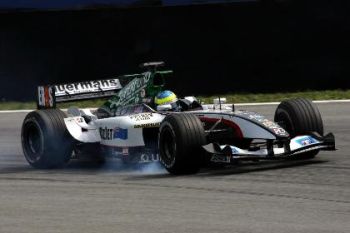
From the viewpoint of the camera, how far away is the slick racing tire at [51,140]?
11.1 metres

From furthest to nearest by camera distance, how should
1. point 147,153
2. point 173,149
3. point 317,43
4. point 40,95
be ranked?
point 317,43, point 40,95, point 147,153, point 173,149

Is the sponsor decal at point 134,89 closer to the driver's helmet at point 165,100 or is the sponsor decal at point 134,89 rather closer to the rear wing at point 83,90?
the driver's helmet at point 165,100

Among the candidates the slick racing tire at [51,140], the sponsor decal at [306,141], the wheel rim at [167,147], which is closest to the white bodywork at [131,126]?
the slick racing tire at [51,140]

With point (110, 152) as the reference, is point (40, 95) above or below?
above

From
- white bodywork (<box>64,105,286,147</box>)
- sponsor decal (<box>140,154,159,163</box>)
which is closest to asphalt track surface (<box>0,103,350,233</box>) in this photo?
sponsor decal (<box>140,154,159,163</box>)

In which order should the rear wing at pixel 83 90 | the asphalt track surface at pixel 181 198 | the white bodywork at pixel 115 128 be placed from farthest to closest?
1. the rear wing at pixel 83 90
2. the white bodywork at pixel 115 128
3. the asphalt track surface at pixel 181 198

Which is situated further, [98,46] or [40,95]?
[98,46]

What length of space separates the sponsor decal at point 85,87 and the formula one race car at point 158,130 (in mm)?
13

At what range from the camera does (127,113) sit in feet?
36.1

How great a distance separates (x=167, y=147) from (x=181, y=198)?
170 cm

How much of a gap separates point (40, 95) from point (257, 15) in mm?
6146

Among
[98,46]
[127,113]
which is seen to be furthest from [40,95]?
[98,46]

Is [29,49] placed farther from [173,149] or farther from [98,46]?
[173,149]

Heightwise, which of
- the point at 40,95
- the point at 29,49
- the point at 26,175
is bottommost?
the point at 26,175
